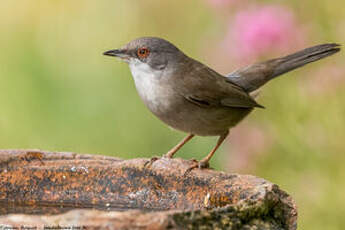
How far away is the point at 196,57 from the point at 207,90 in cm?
268

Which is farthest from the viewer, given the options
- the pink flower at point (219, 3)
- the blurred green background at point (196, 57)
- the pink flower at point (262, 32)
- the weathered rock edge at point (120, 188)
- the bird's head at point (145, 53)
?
the pink flower at point (219, 3)

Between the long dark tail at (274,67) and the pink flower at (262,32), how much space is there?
117 mm

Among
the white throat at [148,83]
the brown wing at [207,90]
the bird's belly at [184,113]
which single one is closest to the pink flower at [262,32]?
the brown wing at [207,90]

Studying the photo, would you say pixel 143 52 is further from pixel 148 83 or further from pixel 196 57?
pixel 196 57

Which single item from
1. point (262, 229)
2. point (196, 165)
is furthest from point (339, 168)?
point (262, 229)

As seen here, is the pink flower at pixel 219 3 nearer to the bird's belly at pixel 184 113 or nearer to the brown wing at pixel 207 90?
the brown wing at pixel 207 90

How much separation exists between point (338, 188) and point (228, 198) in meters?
2.22

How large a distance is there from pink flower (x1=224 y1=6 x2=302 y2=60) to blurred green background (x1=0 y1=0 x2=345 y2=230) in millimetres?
10

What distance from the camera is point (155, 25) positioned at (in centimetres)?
868

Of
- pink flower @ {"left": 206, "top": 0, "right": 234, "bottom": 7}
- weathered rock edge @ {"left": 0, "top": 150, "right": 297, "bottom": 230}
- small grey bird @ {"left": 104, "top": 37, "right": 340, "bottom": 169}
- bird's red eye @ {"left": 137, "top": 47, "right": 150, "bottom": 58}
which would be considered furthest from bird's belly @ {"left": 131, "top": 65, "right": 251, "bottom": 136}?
pink flower @ {"left": 206, "top": 0, "right": 234, "bottom": 7}

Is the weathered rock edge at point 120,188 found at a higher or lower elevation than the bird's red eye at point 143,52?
lower

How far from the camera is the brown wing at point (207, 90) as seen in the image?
5.64 m

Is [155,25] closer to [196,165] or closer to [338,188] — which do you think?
[338,188]

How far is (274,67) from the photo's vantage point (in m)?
→ 6.19
